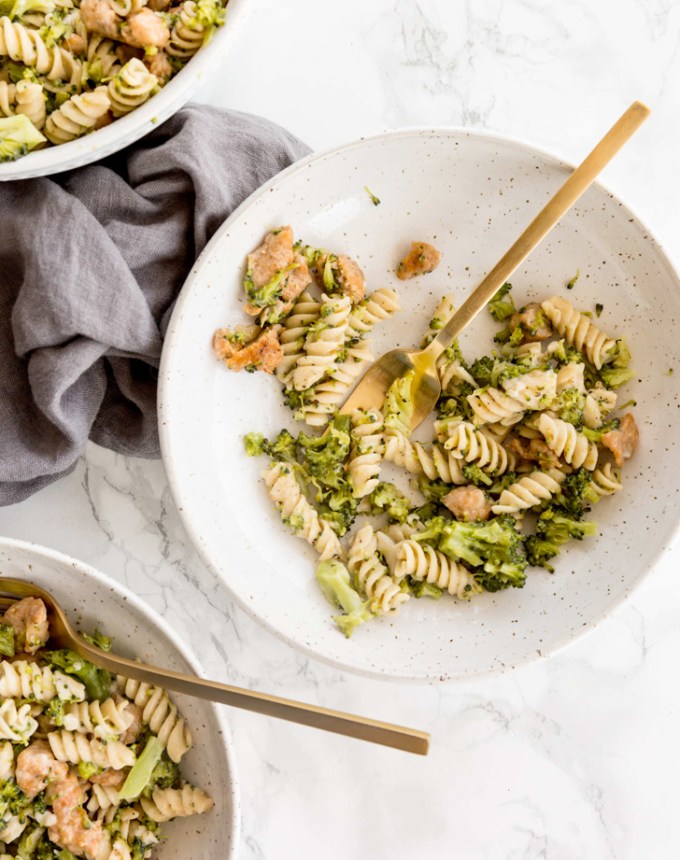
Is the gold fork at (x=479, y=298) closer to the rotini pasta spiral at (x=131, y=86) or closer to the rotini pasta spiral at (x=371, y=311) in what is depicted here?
the rotini pasta spiral at (x=371, y=311)

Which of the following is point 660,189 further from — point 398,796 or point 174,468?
point 398,796

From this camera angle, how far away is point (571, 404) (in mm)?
2568

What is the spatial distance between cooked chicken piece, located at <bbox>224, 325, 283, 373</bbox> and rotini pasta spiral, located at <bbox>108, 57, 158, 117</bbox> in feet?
2.37

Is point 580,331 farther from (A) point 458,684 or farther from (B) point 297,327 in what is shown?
(A) point 458,684

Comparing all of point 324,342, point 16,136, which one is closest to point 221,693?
point 324,342

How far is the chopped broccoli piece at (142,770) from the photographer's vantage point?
8.38 ft

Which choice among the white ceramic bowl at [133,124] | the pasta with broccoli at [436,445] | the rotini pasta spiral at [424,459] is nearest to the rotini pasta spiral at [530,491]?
the pasta with broccoli at [436,445]

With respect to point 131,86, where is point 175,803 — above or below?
below

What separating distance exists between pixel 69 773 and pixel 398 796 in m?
1.05

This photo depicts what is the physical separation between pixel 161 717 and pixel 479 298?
1529 mm

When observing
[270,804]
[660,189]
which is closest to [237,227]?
[660,189]

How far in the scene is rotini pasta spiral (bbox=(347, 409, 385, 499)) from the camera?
104 inches

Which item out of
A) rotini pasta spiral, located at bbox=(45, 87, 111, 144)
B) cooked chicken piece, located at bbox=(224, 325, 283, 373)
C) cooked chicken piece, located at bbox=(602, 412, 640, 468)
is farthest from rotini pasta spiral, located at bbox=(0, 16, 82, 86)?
cooked chicken piece, located at bbox=(602, 412, 640, 468)

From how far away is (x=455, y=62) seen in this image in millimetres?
2812
